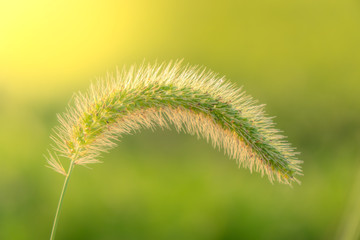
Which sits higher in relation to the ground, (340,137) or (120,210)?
(340,137)

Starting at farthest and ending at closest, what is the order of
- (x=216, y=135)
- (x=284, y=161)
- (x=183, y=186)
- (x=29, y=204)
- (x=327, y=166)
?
(x=327, y=166) < (x=183, y=186) < (x=29, y=204) < (x=216, y=135) < (x=284, y=161)

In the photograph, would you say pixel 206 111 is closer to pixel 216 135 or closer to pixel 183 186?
pixel 216 135

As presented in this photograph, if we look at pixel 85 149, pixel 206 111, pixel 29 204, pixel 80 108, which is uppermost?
pixel 206 111

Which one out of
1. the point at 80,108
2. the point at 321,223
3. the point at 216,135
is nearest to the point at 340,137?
the point at 321,223

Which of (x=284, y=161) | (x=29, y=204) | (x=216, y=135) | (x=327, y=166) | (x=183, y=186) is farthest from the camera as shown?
(x=327, y=166)

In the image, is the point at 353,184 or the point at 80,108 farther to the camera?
the point at 353,184
